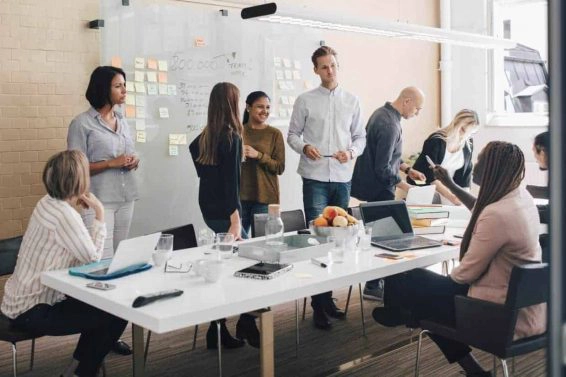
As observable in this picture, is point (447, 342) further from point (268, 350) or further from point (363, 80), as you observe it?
point (363, 80)

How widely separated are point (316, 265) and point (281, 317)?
70.0 inches

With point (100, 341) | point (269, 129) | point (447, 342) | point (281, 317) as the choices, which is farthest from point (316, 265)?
point (269, 129)

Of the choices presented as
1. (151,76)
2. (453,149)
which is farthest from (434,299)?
(151,76)

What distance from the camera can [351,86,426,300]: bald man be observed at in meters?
5.31

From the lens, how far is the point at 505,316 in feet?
9.39

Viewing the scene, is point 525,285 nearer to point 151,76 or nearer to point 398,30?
point 398,30

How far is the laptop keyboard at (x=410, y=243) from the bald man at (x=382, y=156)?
1499 millimetres

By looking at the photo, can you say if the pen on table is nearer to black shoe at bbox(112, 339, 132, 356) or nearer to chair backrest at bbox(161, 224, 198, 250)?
chair backrest at bbox(161, 224, 198, 250)

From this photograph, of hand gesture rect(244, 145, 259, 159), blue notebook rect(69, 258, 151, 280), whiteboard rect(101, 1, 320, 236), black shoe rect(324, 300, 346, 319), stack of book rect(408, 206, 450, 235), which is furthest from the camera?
whiteboard rect(101, 1, 320, 236)

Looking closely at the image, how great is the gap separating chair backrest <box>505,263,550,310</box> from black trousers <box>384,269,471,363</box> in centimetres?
43

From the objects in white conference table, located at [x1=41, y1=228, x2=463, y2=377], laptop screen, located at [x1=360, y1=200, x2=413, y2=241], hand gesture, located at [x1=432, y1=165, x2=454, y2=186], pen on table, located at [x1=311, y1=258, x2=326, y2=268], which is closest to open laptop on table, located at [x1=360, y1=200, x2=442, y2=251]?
laptop screen, located at [x1=360, y1=200, x2=413, y2=241]

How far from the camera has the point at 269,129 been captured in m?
5.19

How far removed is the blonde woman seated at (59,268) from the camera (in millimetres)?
3117

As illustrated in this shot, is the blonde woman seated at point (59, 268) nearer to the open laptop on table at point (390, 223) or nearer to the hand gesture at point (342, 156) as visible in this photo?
the open laptop on table at point (390, 223)
